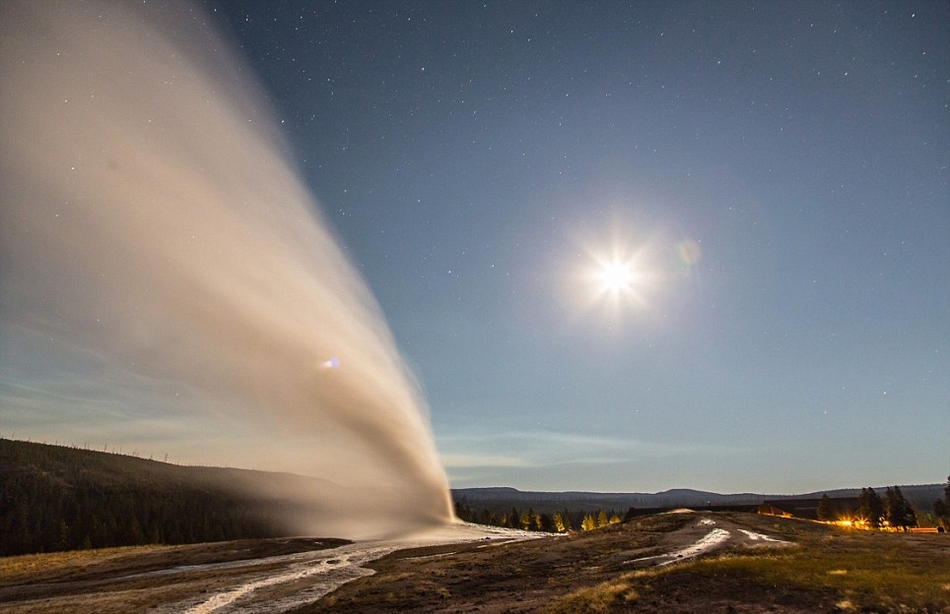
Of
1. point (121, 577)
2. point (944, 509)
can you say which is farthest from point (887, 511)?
point (121, 577)

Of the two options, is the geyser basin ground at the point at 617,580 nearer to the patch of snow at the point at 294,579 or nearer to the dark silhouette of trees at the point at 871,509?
the patch of snow at the point at 294,579

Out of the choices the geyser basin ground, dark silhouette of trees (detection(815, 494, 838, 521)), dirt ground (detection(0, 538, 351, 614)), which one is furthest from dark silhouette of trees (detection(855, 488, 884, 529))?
dirt ground (detection(0, 538, 351, 614))

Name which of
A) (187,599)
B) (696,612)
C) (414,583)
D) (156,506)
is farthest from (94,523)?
(696,612)

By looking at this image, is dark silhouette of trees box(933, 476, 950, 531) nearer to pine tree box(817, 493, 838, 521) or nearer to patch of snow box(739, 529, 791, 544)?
pine tree box(817, 493, 838, 521)

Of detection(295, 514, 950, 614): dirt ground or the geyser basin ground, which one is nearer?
detection(295, 514, 950, 614): dirt ground

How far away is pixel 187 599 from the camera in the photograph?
123 ft

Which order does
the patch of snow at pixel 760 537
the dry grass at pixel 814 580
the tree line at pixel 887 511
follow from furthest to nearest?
the tree line at pixel 887 511 → the patch of snow at pixel 760 537 → the dry grass at pixel 814 580

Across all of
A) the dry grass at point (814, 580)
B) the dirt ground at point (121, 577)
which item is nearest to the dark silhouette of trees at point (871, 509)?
the dry grass at point (814, 580)

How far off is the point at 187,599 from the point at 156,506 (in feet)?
564

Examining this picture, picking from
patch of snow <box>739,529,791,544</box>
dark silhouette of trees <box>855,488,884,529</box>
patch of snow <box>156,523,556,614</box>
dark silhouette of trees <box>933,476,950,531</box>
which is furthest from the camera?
dark silhouette of trees <box>933,476,950,531</box>

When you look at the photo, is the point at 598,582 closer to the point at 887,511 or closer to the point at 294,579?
the point at 294,579

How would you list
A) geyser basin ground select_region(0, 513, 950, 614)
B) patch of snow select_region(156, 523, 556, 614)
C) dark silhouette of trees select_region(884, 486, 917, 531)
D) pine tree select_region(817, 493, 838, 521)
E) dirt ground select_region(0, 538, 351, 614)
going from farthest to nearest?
pine tree select_region(817, 493, 838, 521) < dark silhouette of trees select_region(884, 486, 917, 531) < dirt ground select_region(0, 538, 351, 614) < patch of snow select_region(156, 523, 556, 614) < geyser basin ground select_region(0, 513, 950, 614)

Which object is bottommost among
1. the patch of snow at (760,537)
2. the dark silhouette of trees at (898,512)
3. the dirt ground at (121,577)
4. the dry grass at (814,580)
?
the dirt ground at (121,577)

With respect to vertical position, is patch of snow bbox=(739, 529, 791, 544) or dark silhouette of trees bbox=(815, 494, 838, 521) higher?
dark silhouette of trees bbox=(815, 494, 838, 521)
